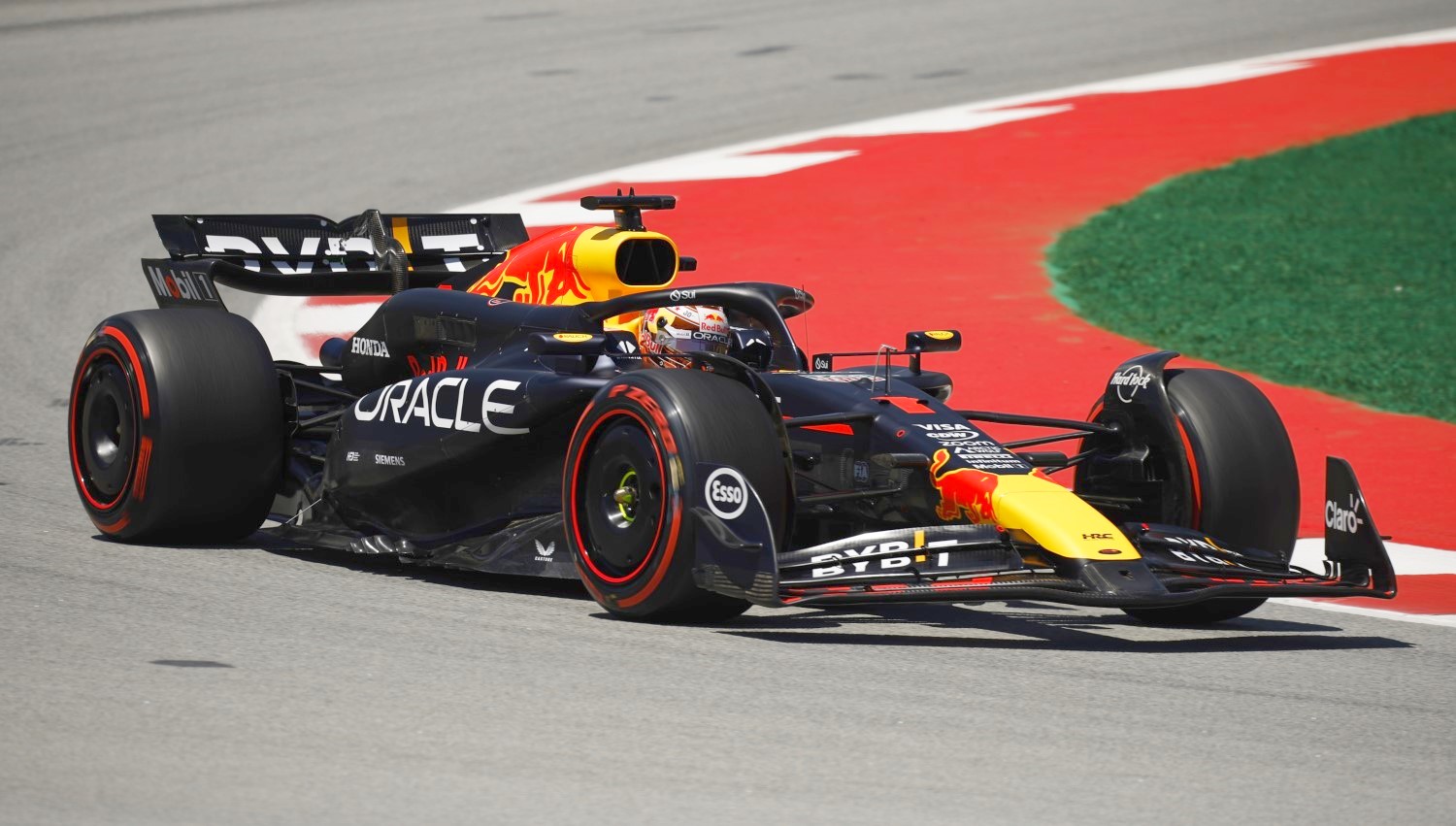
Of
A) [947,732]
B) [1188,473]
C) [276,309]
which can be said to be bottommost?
[947,732]

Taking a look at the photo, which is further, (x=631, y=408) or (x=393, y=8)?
(x=393, y=8)

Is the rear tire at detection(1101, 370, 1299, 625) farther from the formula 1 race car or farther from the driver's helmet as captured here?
the driver's helmet

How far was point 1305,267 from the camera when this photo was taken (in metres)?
15.9

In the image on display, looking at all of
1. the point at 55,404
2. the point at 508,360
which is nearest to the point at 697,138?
the point at 55,404

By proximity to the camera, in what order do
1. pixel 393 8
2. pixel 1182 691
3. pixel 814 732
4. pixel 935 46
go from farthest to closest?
pixel 393 8
pixel 935 46
pixel 1182 691
pixel 814 732

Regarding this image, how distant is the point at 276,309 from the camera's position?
13938 millimetres

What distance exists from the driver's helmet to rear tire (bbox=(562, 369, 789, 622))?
0.70 m

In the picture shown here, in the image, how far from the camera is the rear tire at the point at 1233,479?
24.1 ft

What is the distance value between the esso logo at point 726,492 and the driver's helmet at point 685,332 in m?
1.22

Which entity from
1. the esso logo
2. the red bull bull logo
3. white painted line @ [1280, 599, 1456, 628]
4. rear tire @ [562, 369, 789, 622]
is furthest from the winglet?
the esso logo

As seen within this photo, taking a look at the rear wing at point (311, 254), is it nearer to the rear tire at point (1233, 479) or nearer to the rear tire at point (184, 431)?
the rear tire at point (184, 431)

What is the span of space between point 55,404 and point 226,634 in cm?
565

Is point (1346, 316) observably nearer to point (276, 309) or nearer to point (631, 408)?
point (276, 309)

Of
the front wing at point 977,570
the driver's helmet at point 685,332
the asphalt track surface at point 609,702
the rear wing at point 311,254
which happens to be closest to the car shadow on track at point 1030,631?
the asphalt track surface at point 609,702
